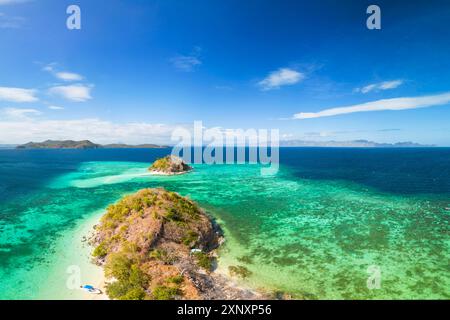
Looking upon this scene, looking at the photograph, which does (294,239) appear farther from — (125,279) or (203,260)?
(125,279)

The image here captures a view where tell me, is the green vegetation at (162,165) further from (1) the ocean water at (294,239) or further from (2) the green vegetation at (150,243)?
(2) the green vegetation at (150,243)

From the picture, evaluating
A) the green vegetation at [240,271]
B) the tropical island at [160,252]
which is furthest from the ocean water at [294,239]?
the tropical island at [160,252]

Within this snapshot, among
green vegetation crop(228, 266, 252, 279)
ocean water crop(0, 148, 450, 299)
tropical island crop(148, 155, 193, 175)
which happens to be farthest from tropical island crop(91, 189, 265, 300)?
tropical island crop(148, 155, 193, 175)

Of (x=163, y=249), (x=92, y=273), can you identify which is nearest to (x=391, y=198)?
(x=163, y=249)

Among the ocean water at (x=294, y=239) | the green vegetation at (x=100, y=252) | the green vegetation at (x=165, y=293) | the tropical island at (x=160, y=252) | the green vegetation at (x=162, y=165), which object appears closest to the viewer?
the green vegetation at (x=165, y=293)

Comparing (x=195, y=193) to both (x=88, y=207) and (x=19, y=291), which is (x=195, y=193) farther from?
(x=19, y=291)
